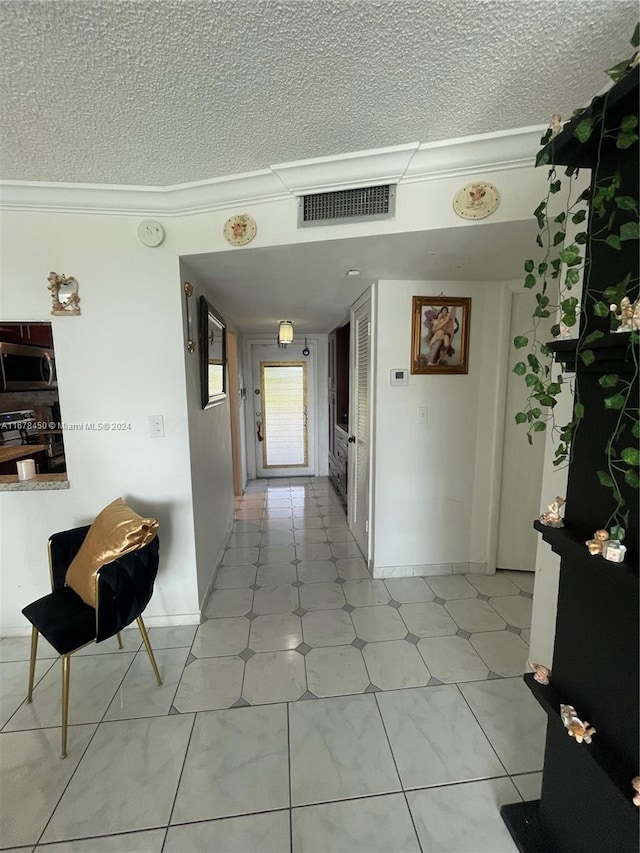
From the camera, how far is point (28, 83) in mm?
1064

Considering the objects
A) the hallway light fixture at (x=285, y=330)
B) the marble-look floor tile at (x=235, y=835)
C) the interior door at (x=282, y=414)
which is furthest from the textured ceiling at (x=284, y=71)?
the interior door at (x=282, y=414)

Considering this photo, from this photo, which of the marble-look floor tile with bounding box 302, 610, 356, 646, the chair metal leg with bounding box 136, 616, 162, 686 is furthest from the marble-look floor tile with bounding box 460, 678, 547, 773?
the chair metal leg with bounding box 136, 616, 162, 686

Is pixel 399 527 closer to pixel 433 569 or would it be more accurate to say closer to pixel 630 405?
pixel 433 569

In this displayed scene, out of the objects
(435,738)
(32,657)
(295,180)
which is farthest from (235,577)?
(295,180)

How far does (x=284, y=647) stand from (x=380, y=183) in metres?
2.30

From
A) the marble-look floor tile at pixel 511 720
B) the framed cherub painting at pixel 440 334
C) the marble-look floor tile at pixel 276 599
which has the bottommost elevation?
the marble-look floor tile at pixel 276 599

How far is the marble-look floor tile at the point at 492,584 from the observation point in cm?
237

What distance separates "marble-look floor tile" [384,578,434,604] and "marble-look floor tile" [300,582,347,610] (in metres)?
0.36

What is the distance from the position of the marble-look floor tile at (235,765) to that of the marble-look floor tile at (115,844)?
0.07 metres

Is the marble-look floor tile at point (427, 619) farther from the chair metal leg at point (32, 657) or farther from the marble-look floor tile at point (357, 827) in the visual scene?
the chair metal leg at point (32, 657)

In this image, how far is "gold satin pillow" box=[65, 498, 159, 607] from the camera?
150 centimetres

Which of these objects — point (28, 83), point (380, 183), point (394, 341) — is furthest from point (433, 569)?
point (28, 83)

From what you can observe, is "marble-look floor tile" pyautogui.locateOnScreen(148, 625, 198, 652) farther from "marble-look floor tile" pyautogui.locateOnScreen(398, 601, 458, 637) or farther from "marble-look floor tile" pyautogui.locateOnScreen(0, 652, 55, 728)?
"marble-look floor tile" pyautogui.locateOnScreen(398, 601, 458, 637)

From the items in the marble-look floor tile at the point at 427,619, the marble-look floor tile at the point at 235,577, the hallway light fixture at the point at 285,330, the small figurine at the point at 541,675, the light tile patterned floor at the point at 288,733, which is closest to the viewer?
the small figurine at the point at 541,675
